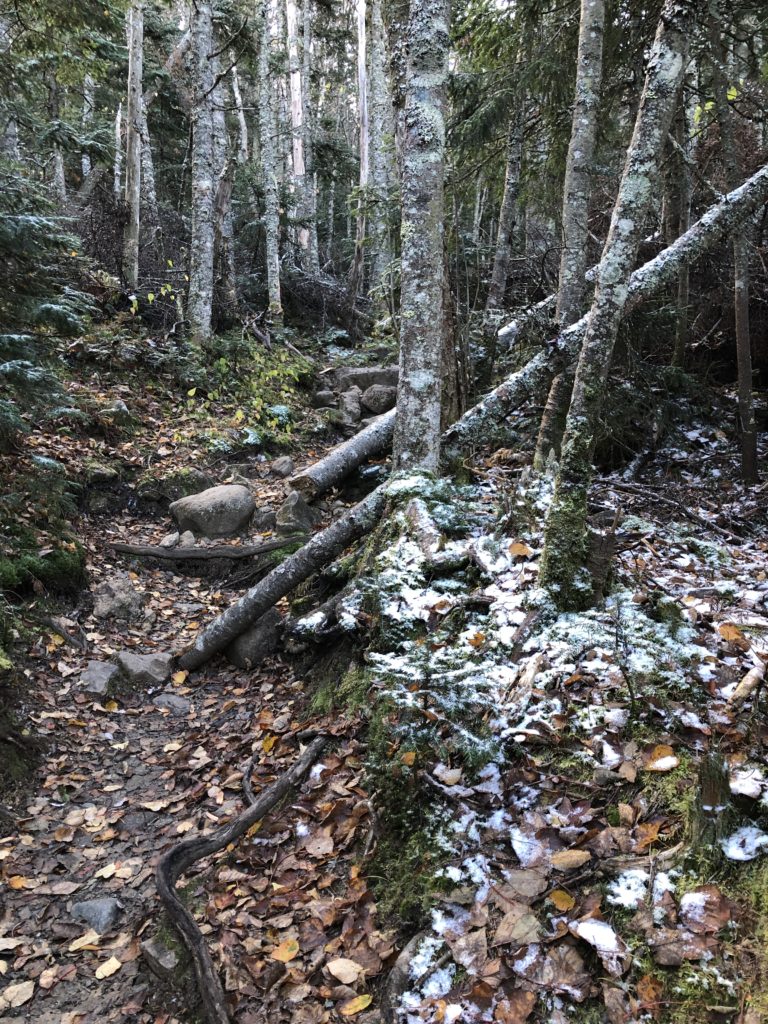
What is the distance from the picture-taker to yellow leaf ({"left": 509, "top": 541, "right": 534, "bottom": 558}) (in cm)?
454

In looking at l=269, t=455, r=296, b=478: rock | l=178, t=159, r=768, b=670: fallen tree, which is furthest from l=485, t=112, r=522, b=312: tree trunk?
l=178, t=159, r=768, b=670: fallen tree

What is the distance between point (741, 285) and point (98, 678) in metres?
7.06

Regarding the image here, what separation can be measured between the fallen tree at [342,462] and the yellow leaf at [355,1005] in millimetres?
5685

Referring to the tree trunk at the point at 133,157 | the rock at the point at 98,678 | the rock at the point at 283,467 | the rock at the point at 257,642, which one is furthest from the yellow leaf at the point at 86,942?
the tree trunk at the point at 133,157

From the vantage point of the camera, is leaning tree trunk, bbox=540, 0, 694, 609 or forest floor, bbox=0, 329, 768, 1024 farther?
leaning tree trunk, bbox=540, 0, 694, 609

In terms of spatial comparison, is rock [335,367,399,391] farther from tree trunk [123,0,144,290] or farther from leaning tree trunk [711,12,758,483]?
leaning tree trunk [711,12,758,483]

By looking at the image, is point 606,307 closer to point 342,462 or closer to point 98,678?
point 342,462

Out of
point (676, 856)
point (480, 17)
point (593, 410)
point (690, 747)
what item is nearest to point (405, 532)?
point (593, 410)

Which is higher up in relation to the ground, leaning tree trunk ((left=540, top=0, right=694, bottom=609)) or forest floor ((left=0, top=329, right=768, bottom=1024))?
leaning tree trunk ((left=540, top=0, right=694, bottom=609))

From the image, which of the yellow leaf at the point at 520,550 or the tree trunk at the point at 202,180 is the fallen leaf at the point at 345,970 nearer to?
the yellow leaf at the point at 520,550

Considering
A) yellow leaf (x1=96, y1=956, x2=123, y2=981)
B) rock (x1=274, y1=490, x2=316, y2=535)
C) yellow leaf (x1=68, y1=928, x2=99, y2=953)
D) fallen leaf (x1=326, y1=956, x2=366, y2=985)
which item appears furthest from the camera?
rock (x1=274, y1=490, x2=316, y2=535)

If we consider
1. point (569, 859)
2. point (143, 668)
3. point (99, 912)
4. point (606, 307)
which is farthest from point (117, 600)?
point (606, 307)

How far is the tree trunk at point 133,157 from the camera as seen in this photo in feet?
39.5

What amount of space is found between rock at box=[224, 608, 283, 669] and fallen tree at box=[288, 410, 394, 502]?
2.29m
